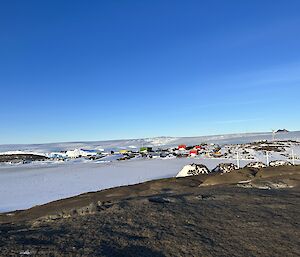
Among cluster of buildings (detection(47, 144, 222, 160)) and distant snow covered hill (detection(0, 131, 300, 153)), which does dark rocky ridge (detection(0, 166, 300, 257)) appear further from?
distant snow covered hill (detection(0, 131, 300, 153))

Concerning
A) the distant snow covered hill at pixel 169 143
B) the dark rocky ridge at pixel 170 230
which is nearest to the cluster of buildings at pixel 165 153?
the distant snow covered hill at pixel 169 143

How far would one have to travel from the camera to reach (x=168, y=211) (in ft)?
22.1

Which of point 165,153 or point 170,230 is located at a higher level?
point 170,230

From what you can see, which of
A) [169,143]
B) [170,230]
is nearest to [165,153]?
[170,230]

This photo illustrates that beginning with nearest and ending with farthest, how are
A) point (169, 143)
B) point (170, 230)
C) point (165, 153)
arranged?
point (170, 230)
point (165, 153)
point (169, 143)

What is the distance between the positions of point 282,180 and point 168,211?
6.75 meters

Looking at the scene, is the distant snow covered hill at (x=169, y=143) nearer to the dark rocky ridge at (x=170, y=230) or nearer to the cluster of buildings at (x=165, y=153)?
the cluster of buildings at (x=165, y=153)

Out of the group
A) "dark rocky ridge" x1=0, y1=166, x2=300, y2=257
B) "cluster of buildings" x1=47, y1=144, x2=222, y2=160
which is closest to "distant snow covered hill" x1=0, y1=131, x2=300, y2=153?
"cluster of buildings" x1=47, y1=144, x2=222, y2=160

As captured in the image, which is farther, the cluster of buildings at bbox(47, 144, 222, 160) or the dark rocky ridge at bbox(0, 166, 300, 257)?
the cluster of buildings at bbox(47, 144, 222, 160)

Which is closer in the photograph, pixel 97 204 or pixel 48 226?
pixel 48 226

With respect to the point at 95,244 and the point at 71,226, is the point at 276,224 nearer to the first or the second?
the point at 95,244

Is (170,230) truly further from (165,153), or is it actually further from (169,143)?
(169,143)

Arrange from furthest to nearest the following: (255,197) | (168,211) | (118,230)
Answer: (255,197) < (168,211) < (118,230)

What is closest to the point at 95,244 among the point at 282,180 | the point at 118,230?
the point at 118,230
